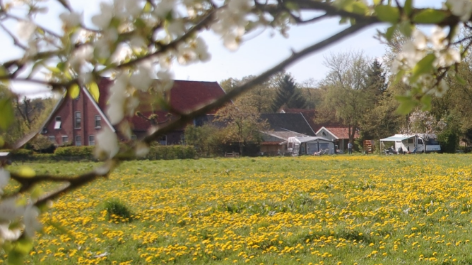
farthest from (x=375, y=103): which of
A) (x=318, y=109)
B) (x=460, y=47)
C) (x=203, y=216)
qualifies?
(x=460, y=47)

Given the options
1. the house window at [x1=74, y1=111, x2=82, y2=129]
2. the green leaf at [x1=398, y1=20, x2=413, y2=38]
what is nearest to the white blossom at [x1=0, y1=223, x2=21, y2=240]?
the green leaf at [x1=398, y1=20, x2=413, y2=38]

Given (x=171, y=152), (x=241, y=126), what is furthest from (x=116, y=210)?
(x=241, y=126)

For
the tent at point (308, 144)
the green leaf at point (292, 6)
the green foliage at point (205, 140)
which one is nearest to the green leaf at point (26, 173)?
the green leaf at point (292, 6)

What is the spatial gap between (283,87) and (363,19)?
56.4 m

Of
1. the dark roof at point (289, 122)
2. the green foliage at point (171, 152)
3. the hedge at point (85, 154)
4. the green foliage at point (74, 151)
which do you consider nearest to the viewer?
the hedge at point (85, 154)

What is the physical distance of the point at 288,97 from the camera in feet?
187

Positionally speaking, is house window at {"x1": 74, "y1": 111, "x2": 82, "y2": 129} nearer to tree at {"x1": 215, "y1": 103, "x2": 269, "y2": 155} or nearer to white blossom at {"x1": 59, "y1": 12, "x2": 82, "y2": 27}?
tree at {"x1": 215, "y1": 103, "x2": 269, "y2": 155}

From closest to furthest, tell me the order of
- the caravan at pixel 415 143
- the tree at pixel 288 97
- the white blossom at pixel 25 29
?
1. the white blossom at pixel 25 29
2. the caravan at pixel 415 143
3. the tree at pixel 288 97

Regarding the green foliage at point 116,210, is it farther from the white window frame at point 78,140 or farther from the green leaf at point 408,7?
the white window frame at point 78,140

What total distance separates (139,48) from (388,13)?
1.31 feet

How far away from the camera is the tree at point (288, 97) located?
55.9 m

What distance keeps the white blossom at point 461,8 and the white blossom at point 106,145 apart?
58 cm

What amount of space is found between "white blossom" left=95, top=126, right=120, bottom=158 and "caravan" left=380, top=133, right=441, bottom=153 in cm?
3609

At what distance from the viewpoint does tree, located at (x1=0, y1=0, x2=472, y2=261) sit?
688mm
